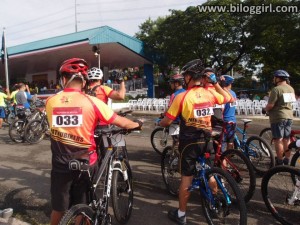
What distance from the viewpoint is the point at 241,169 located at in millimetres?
4480

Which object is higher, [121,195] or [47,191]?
[121,195]

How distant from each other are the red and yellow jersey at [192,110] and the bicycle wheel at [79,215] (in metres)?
1.54

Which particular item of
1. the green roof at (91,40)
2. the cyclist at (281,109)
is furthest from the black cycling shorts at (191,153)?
the green roof at (91,40)

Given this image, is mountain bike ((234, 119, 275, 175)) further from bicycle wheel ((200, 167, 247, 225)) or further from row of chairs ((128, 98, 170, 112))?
row of chairs ((128, 98, 170, 112))

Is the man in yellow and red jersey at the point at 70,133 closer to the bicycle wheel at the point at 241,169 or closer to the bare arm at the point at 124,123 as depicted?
the bare arm at the point at 124,123

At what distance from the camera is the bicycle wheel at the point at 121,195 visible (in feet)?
11.7

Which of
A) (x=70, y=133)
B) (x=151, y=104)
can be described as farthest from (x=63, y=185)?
(x=151, y=104)

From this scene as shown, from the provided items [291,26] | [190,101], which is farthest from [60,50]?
[190,101]

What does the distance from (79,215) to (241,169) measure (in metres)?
2.66

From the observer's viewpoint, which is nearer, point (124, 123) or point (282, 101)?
point (124, 123)

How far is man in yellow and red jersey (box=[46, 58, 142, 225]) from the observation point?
2.80 meters

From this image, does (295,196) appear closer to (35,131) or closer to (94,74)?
(94,74)

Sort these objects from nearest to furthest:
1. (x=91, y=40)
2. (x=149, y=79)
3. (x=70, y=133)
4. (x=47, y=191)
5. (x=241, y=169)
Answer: (x=70, y=133)
(x=241, y=169)
(x=47, y=191)
(x=91, y=40)
(x=149, y=79)

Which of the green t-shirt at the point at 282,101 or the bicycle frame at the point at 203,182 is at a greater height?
the green t-shirt at the point at 282,101
